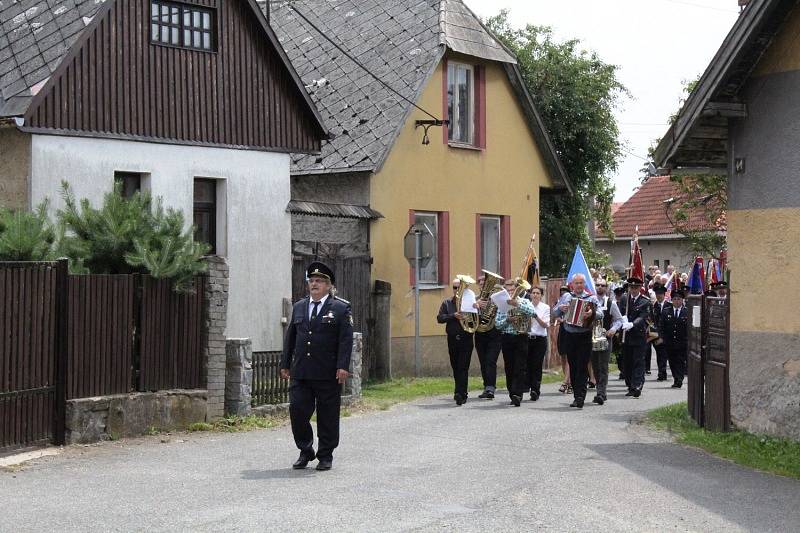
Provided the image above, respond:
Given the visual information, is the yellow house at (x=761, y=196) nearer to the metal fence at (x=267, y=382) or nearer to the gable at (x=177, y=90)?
the metal fence at (x=267, y=382)

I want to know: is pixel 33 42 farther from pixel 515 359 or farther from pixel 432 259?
pixel 432 259

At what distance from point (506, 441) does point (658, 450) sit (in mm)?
1635

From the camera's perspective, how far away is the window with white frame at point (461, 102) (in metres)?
25.9

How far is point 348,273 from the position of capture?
22.8 m

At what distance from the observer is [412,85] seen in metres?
24.4

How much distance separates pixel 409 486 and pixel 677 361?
1345cm

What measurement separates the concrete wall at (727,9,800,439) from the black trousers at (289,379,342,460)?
187 inches

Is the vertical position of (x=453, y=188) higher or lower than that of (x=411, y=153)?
lower

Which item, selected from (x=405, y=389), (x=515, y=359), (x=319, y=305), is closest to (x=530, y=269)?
(x=405, y=389)

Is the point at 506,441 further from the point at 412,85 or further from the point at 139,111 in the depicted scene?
the point at 412,85

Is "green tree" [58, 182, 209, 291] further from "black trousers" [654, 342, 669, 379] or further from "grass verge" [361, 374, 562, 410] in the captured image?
"black trousers" [654, 342, 669, 379]

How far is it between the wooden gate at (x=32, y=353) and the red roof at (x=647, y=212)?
37.4 meters

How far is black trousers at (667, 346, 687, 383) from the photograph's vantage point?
23.1 m

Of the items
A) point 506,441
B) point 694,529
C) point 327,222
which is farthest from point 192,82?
point 694,529
